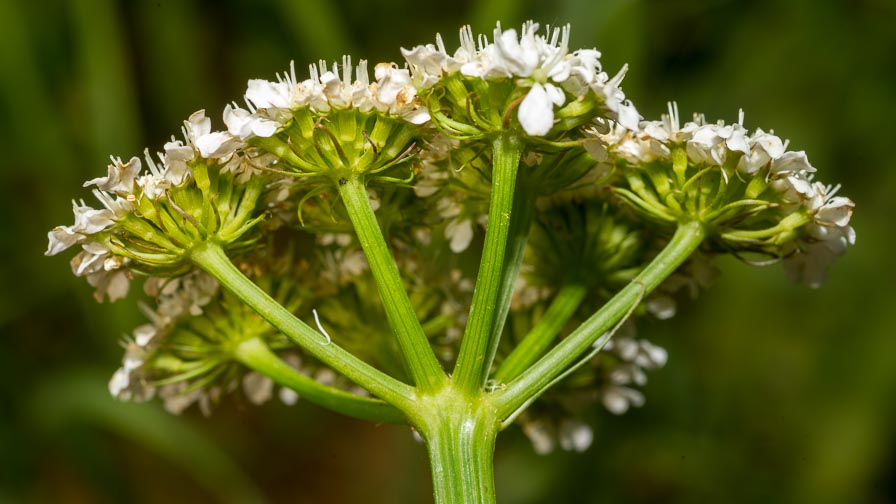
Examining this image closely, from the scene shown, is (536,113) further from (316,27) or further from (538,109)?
(316,27)

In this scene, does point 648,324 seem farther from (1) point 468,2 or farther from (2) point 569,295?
(2) point 569,295

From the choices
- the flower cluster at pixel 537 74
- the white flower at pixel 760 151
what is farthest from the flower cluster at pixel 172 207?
the white flower at pixel 760 151

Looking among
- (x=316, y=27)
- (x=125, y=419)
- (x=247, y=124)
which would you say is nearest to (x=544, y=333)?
(x=247, y=124)

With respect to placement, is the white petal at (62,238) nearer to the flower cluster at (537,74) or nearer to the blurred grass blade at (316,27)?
the flower cluster at (537,74)

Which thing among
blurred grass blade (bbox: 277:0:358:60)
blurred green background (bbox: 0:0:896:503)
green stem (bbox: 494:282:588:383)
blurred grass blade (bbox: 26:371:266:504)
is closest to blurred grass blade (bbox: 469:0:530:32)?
blurred green background (bbox: 0:0:896:503)

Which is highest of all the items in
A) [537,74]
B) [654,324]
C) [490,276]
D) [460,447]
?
[654,324]

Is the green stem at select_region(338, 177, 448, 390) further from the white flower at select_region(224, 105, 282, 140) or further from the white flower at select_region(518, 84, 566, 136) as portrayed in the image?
the white flower at select_region(518, 84, 566, 136)
